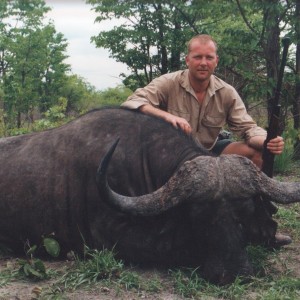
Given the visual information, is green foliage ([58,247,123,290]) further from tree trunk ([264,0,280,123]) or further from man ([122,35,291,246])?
tree trunk ([264,0,280,123])

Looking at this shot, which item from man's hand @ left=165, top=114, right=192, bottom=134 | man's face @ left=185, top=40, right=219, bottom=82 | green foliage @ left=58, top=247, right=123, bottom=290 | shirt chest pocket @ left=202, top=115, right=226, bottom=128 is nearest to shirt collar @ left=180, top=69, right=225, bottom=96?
man's face @ left=185, top=40, right=219, bottom=82

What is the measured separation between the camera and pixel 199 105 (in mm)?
5152

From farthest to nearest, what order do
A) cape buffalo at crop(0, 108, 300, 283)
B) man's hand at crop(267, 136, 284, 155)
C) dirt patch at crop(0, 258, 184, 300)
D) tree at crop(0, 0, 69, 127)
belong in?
1. tree at crop(0, 0, 69, 127)
2. man's hand at crop(267, 136, 284, 155)
3. cape buffalo at crop(0, 108, 300, 283)
4. dirt patch at crop(0, 258, 184, 300)

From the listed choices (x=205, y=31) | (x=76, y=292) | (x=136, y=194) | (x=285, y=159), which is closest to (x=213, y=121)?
(x=136, y=194)

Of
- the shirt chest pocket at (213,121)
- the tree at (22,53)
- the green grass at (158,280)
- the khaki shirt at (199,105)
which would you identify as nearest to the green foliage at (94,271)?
the green grass at (158,280)

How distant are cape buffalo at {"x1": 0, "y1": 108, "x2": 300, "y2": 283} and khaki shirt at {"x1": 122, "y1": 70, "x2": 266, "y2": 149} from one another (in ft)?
2.09

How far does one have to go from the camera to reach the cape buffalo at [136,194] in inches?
142

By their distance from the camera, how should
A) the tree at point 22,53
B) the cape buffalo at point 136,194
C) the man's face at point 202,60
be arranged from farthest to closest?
the tree at point 22,53
the man's face at point 202,60
the cape buffalo at point 136,194

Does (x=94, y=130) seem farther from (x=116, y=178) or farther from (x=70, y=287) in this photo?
(x=70, y=287)

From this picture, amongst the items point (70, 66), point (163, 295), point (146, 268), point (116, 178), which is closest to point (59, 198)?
point (116, 178)

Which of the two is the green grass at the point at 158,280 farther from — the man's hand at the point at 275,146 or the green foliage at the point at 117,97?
the green foliage at the point at 117,97

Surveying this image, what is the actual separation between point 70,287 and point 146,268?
2.16 ft

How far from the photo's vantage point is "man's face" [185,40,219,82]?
4996mm

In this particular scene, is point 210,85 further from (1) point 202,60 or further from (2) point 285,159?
(2) point 285,159
